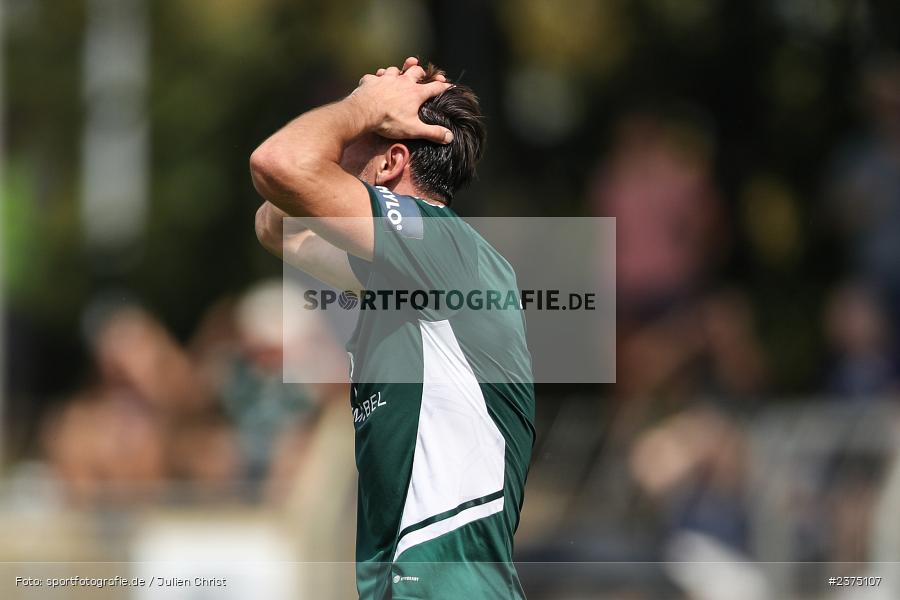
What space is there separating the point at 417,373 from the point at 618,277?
4.69m

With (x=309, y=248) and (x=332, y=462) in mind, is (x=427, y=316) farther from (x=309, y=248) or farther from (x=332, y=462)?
(x=332, y=462)

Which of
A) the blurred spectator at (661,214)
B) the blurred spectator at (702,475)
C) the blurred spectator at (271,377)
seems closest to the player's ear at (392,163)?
the blurred spectator at (271,377)

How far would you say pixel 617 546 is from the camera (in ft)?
20.3

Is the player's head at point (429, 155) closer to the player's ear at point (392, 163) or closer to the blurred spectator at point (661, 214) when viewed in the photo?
the player's ear at point (392, 163)

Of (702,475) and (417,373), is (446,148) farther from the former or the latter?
(702,475)

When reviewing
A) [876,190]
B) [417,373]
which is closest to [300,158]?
[417,373]

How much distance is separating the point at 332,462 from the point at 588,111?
499 centimetres

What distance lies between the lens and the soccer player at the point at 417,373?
280 centimetres

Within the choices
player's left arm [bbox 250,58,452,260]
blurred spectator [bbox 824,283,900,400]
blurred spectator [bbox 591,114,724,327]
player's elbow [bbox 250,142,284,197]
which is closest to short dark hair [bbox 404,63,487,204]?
player's left arm [bbox 250,58,452,260]

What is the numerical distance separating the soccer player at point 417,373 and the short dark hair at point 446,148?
50 millimetres

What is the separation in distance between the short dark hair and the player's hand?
30 millimetres

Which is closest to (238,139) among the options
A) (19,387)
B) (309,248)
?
(19,387)

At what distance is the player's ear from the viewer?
10.0ft

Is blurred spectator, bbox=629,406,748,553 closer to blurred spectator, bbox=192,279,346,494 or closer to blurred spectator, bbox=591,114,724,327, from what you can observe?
blurred spectator, bbox=591,114,724,327
